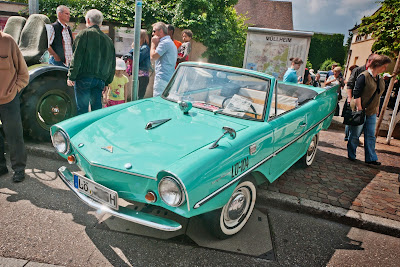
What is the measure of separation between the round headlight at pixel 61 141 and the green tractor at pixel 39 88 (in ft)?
5.44

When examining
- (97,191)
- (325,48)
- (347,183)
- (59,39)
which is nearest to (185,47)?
(59,39)

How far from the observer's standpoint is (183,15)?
8.87 metres

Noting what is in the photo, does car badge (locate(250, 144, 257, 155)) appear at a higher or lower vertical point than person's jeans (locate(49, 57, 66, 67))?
lower

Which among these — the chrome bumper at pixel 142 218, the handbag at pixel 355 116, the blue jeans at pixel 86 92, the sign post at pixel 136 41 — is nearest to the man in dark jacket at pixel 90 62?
the blue jeans at pixel 86 92

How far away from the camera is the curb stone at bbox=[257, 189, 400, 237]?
3.43m

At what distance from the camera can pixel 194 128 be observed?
Result: 304 cm

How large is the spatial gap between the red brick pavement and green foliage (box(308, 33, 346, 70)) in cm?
3715

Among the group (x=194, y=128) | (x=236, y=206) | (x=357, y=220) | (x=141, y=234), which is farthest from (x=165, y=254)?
(x=357, y=220)

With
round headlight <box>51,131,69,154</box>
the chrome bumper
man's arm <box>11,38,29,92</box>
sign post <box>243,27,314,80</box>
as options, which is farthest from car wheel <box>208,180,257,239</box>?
sign post <box>243,27,314,80</box>

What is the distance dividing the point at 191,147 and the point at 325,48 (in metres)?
42.4

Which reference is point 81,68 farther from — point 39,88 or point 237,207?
point 237,207

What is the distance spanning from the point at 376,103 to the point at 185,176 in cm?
445

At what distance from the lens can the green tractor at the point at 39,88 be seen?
4.31m

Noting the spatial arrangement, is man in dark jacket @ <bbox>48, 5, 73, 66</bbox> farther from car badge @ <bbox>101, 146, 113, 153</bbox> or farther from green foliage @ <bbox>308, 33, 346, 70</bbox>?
green foliage @ <bbox>308, 33, 346, 70</bbox>
